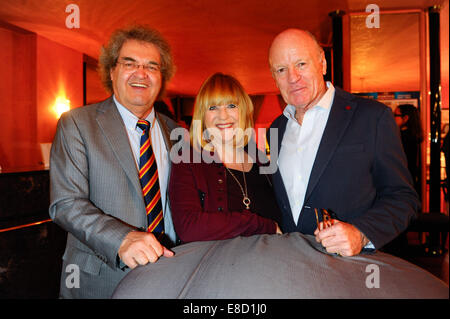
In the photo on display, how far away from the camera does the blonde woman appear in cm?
134

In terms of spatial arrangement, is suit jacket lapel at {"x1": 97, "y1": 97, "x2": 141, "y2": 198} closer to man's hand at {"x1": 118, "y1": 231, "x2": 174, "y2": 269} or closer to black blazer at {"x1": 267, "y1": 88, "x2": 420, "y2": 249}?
man's hand at {"x1": 118, "y1": 231, "x2": 174, "y2": 269}

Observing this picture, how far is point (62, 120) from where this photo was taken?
4.83ft

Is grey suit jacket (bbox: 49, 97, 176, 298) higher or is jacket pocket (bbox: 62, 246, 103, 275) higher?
grey suit jacket (bbox: 49, 97, 176, 298)

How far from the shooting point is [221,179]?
1.54 meters

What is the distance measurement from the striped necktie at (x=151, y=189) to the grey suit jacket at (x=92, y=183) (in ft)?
0.17

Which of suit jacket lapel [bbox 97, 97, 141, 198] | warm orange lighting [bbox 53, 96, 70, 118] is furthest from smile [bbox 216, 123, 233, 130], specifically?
warm orange lighting [bbox 53, 96, 70, 118]

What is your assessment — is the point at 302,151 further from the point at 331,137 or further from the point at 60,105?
the point at 60,105

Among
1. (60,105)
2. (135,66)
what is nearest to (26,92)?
(60,105)

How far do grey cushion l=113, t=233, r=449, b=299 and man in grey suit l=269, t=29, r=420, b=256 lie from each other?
14 cm

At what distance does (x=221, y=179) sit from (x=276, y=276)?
86cm

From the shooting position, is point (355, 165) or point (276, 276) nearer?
Result: point (276, 276)

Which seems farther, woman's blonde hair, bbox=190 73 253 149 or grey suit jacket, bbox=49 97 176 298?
woman's blonde hair, bbox=190 73 253 149
